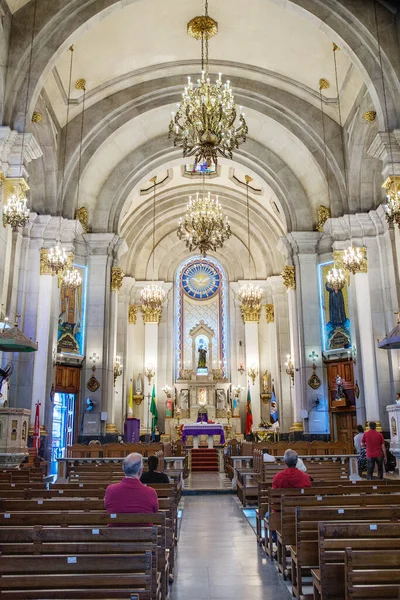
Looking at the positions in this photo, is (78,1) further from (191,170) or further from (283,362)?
(283,362)

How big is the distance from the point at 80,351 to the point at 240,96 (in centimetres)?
1050

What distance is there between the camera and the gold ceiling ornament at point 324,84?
1705cm

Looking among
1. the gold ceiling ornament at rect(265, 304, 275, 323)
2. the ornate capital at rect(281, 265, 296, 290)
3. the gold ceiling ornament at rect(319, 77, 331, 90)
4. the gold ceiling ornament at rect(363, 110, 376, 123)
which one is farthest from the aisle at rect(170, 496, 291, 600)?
the gold ceiling ornament at rect(265, 304, 275, 323)

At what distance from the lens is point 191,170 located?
81.5ft

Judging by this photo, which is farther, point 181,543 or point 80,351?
point 80,351

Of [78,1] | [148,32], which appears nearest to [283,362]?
[148,32]

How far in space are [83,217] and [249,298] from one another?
7653 mm

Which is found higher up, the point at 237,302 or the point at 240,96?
the point at 240,96

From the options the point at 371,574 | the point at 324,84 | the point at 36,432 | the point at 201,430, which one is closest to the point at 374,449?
the point at 371,574

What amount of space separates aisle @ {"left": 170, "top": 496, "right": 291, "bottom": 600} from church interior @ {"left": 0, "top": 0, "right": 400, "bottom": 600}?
58mm

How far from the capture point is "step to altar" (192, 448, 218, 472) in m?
20.5

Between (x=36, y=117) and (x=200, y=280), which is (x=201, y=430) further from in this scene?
(x=36, y=117)

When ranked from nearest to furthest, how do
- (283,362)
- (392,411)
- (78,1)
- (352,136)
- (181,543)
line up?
(181,543) < (392,411) < (78,1) < (352,136) < (283,362)

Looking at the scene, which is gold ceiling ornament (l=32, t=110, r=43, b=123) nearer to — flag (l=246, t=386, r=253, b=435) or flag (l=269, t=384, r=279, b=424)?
flag (l=246, t=386, r=253, b=435)
